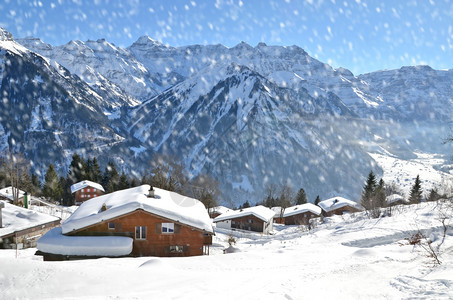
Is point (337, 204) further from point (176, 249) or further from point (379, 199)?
point (176, 249)

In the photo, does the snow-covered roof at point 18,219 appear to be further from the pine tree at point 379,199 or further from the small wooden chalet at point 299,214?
the small wooden chalet at point 299,214

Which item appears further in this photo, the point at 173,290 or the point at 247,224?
the point at 247,224

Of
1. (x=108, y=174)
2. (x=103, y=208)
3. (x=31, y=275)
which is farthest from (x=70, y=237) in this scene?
(x=108, y=174)

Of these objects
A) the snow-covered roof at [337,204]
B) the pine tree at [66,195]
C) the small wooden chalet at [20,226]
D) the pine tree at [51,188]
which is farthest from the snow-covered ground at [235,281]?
the snow-covered roof at [337,204]

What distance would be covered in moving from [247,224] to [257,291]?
51912 mm

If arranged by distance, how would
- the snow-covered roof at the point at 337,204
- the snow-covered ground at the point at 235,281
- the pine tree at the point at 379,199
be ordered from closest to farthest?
the snow-covered ground at the point at 235,281 < the pine tree at the point at 379,199 < the snow-covered roof at the point at 337,204

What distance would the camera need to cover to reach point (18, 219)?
1487 inches

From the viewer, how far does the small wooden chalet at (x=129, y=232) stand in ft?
74.8

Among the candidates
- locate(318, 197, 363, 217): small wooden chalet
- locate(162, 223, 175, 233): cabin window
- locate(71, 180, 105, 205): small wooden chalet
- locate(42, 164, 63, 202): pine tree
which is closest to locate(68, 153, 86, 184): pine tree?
locate(71, 180, 105, 205): small wooden chalet

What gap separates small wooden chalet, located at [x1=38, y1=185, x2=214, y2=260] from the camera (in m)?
22.8

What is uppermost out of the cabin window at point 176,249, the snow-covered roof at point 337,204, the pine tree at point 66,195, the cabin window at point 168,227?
the pine tree at point 66,195

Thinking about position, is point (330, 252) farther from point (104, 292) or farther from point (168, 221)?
point (104, 292)

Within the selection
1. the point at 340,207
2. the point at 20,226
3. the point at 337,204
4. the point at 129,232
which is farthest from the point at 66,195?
the point at 340,207

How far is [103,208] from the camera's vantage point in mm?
24797
